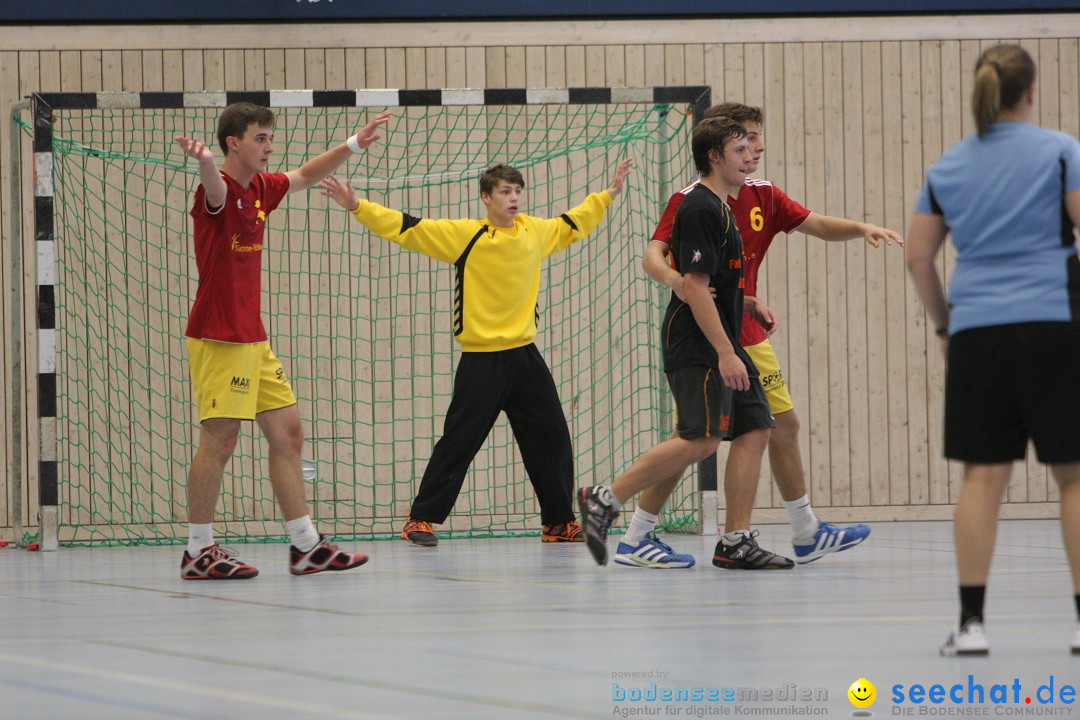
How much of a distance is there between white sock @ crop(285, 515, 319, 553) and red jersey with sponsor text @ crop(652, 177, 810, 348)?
2063mm

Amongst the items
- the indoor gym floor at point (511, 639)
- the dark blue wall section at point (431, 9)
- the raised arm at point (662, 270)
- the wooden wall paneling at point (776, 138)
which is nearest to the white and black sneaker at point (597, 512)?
the indoor gym floor at point (511, 639)

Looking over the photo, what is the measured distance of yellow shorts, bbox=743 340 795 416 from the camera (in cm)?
645

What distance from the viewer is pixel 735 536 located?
19.9 feet

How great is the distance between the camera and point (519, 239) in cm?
804

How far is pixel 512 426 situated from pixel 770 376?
6.52 ft

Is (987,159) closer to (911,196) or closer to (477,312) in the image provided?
(477,312)

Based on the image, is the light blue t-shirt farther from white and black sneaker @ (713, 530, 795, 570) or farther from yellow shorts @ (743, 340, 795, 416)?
yellow shorts @ (743, 340, 795, 416)

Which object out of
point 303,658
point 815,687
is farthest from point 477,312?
point 815,687

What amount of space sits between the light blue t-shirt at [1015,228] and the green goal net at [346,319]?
5.82 meters

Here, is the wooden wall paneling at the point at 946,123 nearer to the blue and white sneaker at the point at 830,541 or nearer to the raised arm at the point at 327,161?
the blue and white sneaker at the point at 830,541

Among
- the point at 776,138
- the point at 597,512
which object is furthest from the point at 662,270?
the point at 776,138

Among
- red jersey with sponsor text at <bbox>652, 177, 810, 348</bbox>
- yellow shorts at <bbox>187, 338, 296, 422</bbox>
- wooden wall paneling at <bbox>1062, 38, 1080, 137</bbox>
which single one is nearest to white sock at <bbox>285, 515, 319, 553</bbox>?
yellow shorts at <bbox>187, 338, 296, 422</bbox>

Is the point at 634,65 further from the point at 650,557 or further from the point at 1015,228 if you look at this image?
the point at 1015,228

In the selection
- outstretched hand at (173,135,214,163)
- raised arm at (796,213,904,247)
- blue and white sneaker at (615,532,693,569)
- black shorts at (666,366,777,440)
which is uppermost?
outstretched hand at (173,135,214,163)
